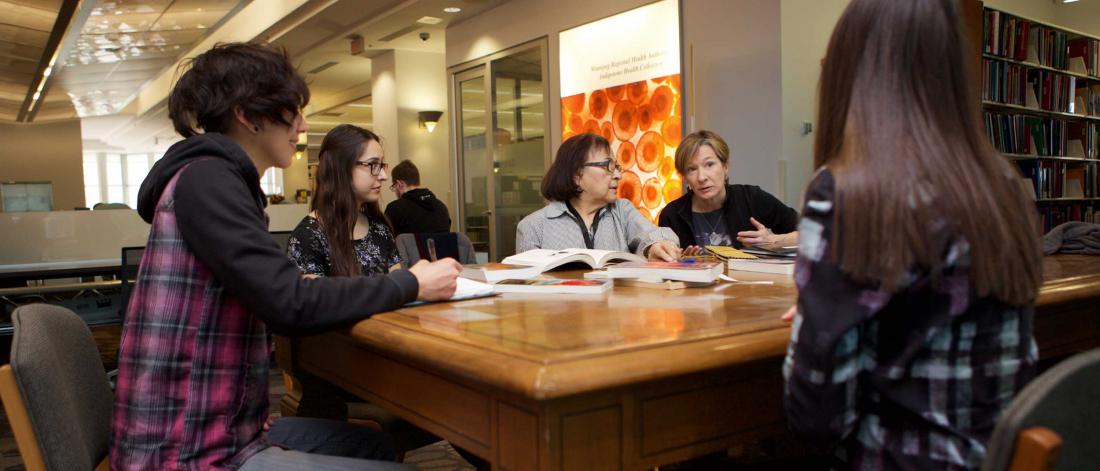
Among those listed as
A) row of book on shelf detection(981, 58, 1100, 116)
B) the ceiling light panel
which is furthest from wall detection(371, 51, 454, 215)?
row of book on shelf detection(981, 58, 1100, 116)

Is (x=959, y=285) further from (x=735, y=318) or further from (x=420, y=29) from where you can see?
(x=420, y=29)

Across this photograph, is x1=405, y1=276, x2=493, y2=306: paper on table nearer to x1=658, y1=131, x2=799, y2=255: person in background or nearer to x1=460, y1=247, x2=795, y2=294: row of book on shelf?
x1=460, y1=247, x2=795, y2=294: row of book on shelf

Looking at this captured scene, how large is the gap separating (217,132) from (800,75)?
3.92 metres

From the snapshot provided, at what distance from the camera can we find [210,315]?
1.21m

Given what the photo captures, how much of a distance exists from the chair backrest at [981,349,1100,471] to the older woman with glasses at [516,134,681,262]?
7.06 feet

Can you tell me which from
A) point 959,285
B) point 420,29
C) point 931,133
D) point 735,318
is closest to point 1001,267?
point 959,285

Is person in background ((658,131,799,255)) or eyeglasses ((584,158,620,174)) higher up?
eyeglasses ((584,158,620,174))

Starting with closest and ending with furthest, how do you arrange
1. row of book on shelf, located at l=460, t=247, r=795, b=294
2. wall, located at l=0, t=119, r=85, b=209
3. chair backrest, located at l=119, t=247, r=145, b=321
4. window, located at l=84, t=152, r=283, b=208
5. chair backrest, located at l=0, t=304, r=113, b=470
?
1. chair backrest, located at l=0, t=304, r=113, b=470
2. row of book on shelf, located at l=460, t=247, r=795, b=294
3. chair backrest, located at l=119, t=247, r=145, b=321
4. wall, located at l=0, t=119, r=85, b=209
5. window, located at l=84, t=152, r=283, b=208

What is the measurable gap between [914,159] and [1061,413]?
1.01 feet

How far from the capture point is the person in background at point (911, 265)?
33.0 inches

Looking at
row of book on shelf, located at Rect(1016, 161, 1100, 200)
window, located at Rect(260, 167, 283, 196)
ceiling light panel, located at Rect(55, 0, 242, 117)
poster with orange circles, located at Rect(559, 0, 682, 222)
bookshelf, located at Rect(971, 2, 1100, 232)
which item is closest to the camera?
poster with orange circles, located at Rect(559, 0, 682, 222)

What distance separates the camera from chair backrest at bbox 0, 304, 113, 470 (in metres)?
1.06

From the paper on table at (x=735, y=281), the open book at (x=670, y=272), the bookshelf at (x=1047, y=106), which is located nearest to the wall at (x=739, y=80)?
the bookshelf at (x=1047, y=106)

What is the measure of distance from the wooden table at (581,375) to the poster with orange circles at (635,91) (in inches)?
156
